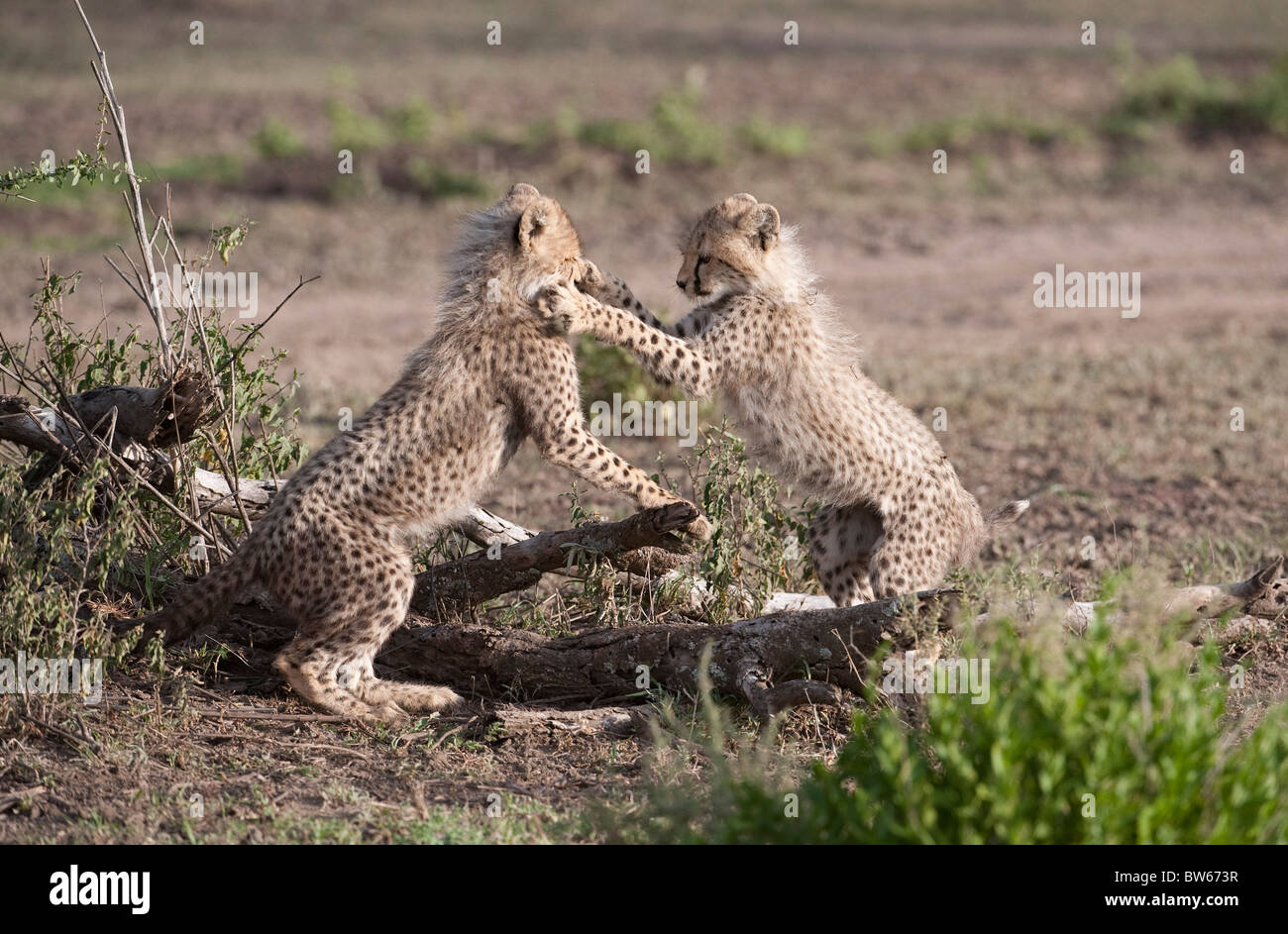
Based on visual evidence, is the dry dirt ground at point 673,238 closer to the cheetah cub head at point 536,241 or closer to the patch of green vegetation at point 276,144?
the patch of green vegetation at point 276,144

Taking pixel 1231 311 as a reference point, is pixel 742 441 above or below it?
below

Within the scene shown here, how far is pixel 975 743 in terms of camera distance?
11.9 feet

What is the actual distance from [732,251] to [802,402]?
685 mm

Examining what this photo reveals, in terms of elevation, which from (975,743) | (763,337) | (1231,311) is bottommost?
(975,743)

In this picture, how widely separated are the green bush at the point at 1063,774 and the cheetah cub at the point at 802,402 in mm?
2108

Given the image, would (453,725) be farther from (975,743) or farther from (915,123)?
(915,123)

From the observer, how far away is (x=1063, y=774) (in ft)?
11.6

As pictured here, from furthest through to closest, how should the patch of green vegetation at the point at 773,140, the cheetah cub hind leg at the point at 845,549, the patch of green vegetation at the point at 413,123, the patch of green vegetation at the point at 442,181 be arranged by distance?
1. the patch of green vegetation at the point at 773,140
2. the patch of green vegetation at the point at 413,123
3. the patch of green vegetation at the point at 442,181
4. the cheetah cub hind leg at the point at 845,549

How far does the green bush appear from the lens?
3473 millimetres

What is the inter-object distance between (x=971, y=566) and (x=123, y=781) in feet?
11.7

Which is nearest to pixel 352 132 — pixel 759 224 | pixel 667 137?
pixel 667 137

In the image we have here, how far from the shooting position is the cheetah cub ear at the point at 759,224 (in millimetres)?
5941

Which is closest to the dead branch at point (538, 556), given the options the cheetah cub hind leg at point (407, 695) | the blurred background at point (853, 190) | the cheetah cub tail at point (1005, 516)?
the cheetah cub hind leg at point (407, 695)

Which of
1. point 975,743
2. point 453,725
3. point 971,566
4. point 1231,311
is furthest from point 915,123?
point 975,743
